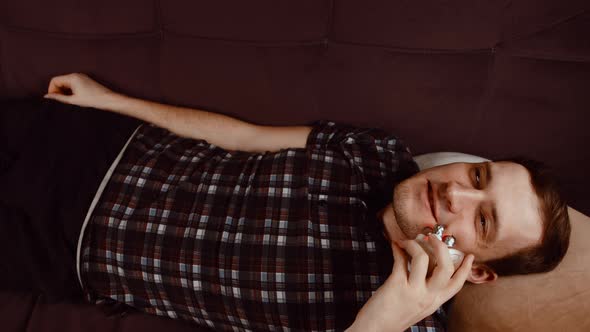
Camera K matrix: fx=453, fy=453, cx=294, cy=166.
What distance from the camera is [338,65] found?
130 centimetres

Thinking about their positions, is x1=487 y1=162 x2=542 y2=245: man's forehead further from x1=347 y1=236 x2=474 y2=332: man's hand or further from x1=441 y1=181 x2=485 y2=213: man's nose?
x1=347 y1=236 x2=474 y2=332: man's hand

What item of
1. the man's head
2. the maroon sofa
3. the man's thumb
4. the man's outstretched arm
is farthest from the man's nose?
the man's thumb

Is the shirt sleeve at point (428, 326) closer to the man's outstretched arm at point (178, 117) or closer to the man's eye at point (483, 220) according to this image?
the man's eye at point (483, 220)

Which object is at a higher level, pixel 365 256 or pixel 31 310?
pixel 365 256

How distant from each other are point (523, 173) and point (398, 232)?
13.6 inches

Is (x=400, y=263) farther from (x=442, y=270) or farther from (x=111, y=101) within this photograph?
(x=111, y=101)

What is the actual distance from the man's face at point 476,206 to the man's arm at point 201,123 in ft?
1.34

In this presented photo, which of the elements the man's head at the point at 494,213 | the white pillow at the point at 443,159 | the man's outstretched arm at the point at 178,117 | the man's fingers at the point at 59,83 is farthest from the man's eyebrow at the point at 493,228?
the man's fingers at the point at 59,83

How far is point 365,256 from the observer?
46.8 inches

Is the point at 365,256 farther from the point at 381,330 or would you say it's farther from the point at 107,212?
the point at 107,212

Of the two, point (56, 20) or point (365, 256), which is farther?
point (56, 20)

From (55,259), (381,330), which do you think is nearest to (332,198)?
(381,330)

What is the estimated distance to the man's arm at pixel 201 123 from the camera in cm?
138

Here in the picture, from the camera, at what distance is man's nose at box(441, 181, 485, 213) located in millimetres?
1115
